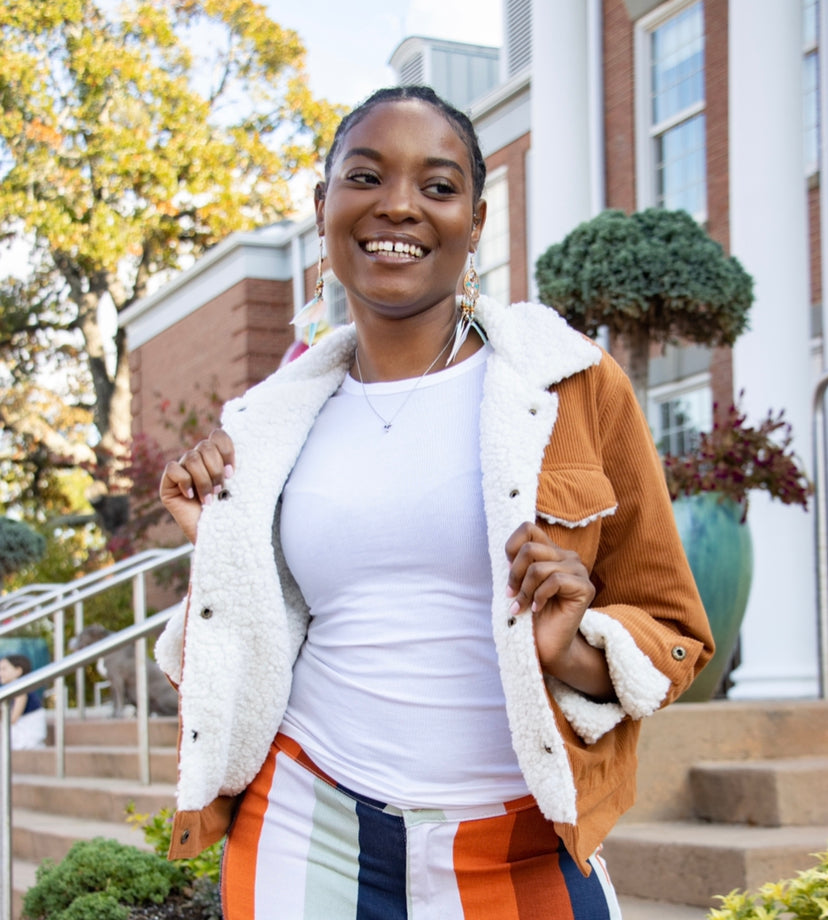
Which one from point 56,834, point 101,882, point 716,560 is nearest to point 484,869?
point 101,882

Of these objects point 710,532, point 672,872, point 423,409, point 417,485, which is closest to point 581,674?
point 417,485

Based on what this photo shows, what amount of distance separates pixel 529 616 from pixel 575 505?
0.64 feet

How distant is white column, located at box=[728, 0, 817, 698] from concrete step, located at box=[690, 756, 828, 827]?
2025mm

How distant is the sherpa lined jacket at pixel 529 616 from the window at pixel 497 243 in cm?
1162

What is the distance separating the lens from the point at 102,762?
7387mm

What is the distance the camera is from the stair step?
5.95 meters

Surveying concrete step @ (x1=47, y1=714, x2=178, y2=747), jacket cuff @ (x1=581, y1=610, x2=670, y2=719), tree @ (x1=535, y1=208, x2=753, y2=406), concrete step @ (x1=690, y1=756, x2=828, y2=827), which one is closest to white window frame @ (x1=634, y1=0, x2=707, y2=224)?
tree @ (x1=535, y1=208, x2=753, y2=406)

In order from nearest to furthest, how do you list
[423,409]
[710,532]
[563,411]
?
1. [563,411]
2. [423,409]
3. [710,532]

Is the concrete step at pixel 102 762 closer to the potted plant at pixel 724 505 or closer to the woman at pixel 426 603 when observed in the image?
the potted plant at pixel 724 505

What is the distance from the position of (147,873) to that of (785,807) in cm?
216

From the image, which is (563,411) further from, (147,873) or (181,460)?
(147,873)

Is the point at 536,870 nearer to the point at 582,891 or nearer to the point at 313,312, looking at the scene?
the point at 582,891

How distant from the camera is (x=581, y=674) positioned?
175cm

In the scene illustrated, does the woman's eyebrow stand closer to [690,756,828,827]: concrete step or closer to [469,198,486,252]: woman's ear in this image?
[469,198,486,252]: woman's ear
